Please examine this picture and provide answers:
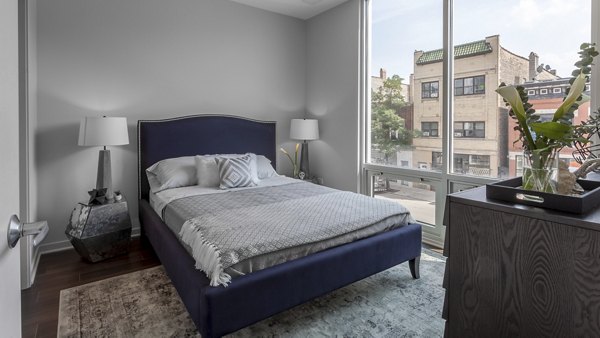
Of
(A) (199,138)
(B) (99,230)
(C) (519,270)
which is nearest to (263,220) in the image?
(C) (519,270)

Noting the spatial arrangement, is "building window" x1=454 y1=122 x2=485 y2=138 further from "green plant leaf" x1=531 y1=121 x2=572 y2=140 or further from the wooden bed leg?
"green plant leaf" x1=531 y1=121 x2=572 y2=140

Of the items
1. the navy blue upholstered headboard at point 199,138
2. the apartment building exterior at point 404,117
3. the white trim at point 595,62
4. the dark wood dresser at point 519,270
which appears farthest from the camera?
the apartment building exterior at point 404,117

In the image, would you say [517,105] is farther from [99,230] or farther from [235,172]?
[99,230]

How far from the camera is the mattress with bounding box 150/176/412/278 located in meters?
1.84

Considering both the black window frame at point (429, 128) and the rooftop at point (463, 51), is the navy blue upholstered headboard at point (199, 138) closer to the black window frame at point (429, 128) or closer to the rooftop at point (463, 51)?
the black window frame at point (429, 128)

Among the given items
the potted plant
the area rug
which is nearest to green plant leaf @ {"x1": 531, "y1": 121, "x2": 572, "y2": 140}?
the potted plant

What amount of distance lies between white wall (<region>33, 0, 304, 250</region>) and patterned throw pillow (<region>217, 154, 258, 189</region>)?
3.36ft

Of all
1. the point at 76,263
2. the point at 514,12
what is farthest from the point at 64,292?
the point at 514,12

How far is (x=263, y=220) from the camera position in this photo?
2156 millimetres

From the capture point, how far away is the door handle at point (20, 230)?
0.68 metres

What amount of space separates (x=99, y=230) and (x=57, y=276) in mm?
458

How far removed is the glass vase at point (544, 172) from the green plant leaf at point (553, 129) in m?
0.07

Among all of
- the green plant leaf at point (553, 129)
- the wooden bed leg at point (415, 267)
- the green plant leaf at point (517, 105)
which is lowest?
the wooden bed leg at point (415, 267)

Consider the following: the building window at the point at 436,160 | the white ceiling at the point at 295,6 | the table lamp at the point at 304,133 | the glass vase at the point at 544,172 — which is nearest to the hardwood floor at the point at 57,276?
the table lamp at the point at 304,133
